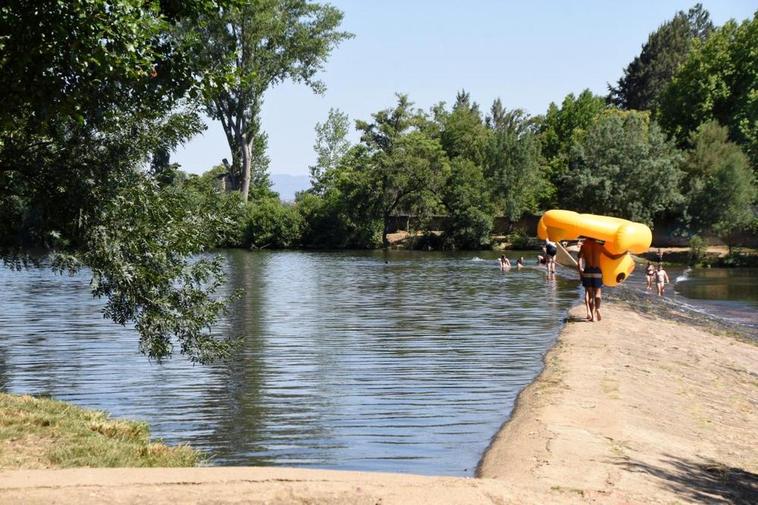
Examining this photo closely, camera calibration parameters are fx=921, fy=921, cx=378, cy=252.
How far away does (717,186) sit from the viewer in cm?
6788

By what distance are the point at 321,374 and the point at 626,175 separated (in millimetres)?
59291

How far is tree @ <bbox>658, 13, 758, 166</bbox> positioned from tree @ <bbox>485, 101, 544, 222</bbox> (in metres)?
13.0

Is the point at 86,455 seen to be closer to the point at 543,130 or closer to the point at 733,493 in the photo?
the point at 733,493

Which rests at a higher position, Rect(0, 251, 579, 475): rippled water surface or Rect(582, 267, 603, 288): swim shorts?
Rect(582, 267, 603, 288): swim shorts

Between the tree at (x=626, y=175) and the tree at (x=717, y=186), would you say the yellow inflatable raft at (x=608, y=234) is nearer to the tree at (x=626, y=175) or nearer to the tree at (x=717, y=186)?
the tree at (x=717, y=186)

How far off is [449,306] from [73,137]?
66.9 ft

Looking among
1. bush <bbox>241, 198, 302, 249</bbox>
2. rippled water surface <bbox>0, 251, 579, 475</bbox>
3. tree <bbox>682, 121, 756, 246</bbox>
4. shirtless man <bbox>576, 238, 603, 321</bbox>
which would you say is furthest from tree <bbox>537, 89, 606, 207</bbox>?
shirtless man <bbox>576, 238, 603, 321</bbox>

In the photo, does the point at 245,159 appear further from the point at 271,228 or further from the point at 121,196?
the point at 121,196

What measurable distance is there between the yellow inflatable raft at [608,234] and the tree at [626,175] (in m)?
49.8

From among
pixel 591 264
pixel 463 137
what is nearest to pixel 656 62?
pixel 463 137

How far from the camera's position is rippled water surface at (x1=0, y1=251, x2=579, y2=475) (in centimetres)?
1238

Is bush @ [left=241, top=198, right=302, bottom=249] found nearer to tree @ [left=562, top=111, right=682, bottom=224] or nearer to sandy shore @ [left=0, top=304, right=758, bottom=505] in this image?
tree @ [left=562, top=111, right=682, bottom=224]

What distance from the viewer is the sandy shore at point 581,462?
7.69 metres

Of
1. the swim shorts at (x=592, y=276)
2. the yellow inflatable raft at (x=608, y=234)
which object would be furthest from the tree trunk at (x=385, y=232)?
the swim shorts at (x=592, y=276)
